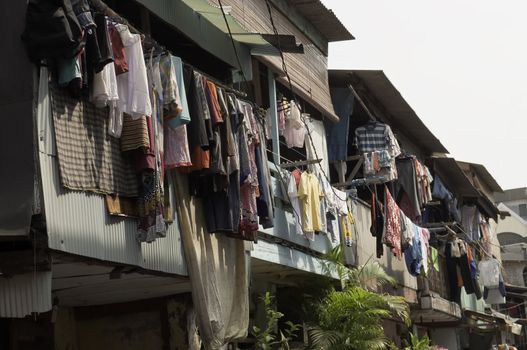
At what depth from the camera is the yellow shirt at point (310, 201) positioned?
13078 mm

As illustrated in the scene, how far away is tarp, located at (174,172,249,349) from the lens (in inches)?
382

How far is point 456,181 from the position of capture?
26328mm

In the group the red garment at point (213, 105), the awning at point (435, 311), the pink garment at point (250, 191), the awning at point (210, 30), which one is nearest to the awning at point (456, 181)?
the awning at point (435, 311)

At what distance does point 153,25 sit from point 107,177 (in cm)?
334

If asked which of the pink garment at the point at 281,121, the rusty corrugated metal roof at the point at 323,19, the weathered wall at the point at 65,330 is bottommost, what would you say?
the weathered wall at the point at 65,330

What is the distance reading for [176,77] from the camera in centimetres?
924

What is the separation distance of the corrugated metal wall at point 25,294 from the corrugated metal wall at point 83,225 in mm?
289

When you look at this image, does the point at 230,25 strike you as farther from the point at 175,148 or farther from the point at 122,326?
the point at 122,326

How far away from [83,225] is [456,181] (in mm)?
19687

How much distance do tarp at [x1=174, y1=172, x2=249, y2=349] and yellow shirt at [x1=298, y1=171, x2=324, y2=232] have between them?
229cm

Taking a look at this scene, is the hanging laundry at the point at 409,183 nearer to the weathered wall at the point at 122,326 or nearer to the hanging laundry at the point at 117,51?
the weathered wall at the point at 122,326

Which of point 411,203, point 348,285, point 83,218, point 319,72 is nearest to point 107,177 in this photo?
point 83,218

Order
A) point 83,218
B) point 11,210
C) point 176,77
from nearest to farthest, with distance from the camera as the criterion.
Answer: point 11,210 → point 83,218 → point 176,77

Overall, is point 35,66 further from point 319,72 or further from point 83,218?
point 319,72
